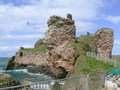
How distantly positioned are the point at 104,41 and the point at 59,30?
838cm

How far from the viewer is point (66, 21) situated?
68562 millimetres

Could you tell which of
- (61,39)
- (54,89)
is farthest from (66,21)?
(54,89)

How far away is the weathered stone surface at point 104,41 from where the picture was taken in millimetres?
67938

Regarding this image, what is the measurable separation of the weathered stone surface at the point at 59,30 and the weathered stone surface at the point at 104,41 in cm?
475

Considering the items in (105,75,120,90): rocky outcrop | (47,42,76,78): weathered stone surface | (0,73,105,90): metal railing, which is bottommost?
(47,42,76,78): weathered stone surface

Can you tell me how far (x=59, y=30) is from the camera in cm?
6919

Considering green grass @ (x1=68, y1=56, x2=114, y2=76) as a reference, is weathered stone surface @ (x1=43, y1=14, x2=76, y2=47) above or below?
above

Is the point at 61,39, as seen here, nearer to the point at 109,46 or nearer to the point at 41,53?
the point at 109,46

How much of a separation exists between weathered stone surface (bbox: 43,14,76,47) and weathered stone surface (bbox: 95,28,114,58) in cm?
475

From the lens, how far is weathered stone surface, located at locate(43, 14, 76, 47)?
68.3m

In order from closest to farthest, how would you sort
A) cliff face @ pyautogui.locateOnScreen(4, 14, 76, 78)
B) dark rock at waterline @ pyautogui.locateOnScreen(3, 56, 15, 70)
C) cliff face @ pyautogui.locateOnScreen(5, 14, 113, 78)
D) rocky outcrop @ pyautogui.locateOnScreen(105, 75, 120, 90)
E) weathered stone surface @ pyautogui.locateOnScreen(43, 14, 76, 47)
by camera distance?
rocky outcrop @ pyautogui.locateOnScreen(105, 75, 120, 90), cliff face @ pyautogui.locateOnScreen(5, 14, 113, 78), cliff face @ pyautogui.locateOnScreen(4, 14, 76, 78), weathered stone surface @ pyautogui.locateOnScreen(43, 14, 76, 47), dark rock at waterline @ pyautogui.locateOnScreen(3, 56, 15, 70)

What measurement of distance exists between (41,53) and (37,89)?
96.6 metres

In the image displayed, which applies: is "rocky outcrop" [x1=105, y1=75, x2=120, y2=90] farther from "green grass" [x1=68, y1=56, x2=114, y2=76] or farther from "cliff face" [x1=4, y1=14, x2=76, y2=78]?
"cliff face" [x1=4, y1=14, x2=76, y2=78]

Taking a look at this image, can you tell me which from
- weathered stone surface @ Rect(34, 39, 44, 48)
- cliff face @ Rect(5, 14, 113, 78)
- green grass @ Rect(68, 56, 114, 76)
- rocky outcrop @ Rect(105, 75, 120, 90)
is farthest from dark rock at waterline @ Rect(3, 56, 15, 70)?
rocky outcrop @ Rect(105, 75, 120, 90)
